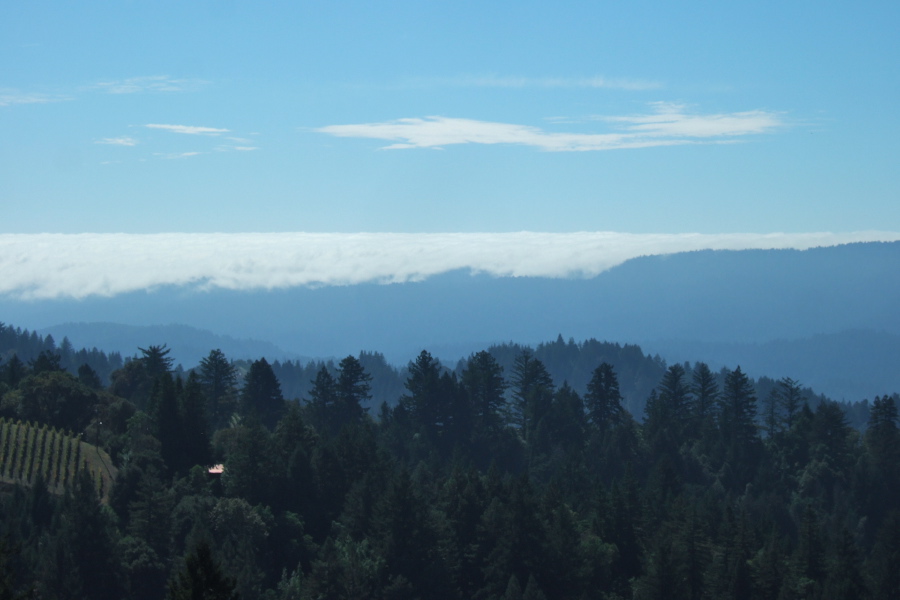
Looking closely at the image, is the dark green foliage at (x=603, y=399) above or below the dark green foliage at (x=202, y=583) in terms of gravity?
below

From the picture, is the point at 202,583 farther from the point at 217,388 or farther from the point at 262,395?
the point at 217,388

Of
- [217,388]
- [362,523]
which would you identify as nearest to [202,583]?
[362,523]

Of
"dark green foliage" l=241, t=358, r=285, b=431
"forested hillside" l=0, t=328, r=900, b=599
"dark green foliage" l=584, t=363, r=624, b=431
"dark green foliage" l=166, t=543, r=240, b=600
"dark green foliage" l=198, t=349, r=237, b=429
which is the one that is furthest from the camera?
"dark green foliage" l=584, t=363, r=624, b=431

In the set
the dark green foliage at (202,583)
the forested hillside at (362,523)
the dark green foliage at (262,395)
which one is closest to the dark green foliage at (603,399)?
the forested hillside at (362,523)

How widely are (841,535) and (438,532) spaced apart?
87.2 ft

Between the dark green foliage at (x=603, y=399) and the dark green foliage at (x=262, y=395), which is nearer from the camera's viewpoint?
the dark green foliage at (x=262, y=395)

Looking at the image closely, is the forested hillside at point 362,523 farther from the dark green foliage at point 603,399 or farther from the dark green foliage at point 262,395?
the dark green foliage at point 603,399

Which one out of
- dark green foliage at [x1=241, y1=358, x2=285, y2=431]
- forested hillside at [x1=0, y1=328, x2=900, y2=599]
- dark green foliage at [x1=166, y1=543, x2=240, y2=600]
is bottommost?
forested hillside at [x1=0, y1=328, x2=900, y2=599]

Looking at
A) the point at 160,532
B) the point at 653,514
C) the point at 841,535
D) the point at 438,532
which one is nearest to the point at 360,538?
the point at 438,532

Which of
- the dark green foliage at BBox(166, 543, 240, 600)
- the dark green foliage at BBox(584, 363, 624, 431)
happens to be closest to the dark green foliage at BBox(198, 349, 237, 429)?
the dark green foliage at BBox(584, 363, 624, 431)

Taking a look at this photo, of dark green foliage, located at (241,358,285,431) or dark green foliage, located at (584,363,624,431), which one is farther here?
dark green foliage, located at (584,363,624,431)

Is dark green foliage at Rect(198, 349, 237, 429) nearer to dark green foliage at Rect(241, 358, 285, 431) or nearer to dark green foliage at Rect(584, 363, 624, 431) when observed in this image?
dark green foliage at Rect(241, 358, 285, 431)

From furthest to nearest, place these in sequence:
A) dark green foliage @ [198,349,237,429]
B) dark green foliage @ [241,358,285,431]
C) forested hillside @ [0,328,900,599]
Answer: dark green foliage @ [198,349,237,429], dark green foliage @ [241,358,285,431], forested hillside @ [0,328,900,599]

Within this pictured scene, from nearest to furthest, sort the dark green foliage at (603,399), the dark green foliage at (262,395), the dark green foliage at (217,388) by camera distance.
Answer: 1. the dark green foliage at (262,395)
2. the dark green foliage at (217,388)
3. the dark green foliage at (603,399)
